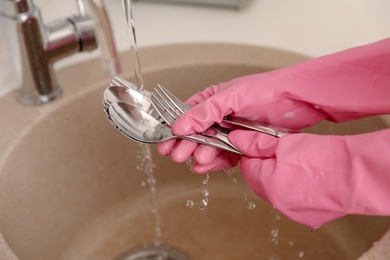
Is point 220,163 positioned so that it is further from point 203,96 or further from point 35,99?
point 35,99

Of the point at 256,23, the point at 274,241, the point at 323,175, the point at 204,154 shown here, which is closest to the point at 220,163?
the point at 204,154

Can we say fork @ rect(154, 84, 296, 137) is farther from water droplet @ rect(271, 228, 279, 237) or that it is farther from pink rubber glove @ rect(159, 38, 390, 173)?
water droplet @ rect(271, 228, 279, 237)

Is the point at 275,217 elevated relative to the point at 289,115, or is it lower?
lower

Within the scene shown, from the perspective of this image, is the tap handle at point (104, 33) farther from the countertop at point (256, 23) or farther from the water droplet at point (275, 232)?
the water droplet at point (275, 232)

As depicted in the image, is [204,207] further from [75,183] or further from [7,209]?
[7,209]

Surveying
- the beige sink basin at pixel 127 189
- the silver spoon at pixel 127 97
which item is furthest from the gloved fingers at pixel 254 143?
the beige sink basin at pixel 127 189

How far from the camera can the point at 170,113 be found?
2.19ft

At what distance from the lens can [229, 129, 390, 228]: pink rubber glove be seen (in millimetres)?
550

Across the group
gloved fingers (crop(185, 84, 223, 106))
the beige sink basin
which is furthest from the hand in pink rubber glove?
the beige sink basin

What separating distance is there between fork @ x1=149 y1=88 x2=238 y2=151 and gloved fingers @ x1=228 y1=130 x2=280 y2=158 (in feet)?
0.07

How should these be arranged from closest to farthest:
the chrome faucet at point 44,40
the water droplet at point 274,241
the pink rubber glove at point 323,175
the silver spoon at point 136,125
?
the pink rubber glove at point 323,175, the silver spoon at point 136,125, the chrome faucet at point 44,40, the water droplet at point 274,241

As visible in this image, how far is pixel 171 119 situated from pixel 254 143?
0.35 feet

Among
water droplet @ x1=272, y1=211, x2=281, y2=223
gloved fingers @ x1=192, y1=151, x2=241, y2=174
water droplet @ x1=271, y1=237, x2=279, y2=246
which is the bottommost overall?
water droplet @ x1=271, y1=237, x2=279, y2=246

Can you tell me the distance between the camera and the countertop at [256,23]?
0.95 m
